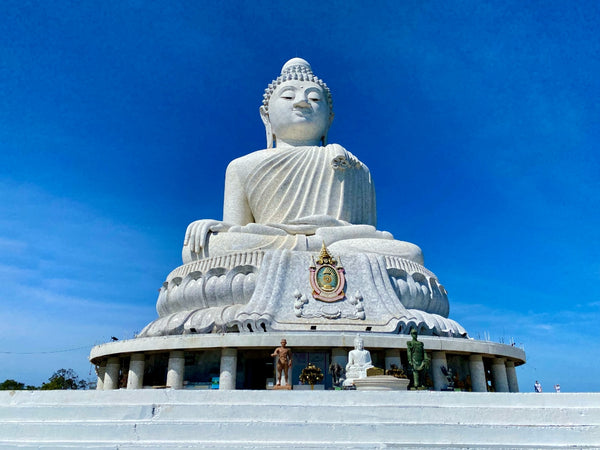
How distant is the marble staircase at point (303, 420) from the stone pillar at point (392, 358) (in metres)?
4.06

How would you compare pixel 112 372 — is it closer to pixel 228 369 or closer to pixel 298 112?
pixel 228 369

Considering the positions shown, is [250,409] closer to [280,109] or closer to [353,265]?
[353,265]

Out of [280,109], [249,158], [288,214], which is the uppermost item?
[280,109]

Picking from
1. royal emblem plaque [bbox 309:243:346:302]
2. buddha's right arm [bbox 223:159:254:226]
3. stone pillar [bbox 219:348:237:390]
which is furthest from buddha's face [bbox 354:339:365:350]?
buddha's right arm [bbox 223:159:254:226]

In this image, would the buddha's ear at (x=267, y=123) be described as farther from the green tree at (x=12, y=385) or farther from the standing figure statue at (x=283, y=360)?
→ the green tree at (x=12, y=385)

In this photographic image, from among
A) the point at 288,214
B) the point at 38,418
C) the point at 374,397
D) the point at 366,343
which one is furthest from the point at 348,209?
the point at 38,418

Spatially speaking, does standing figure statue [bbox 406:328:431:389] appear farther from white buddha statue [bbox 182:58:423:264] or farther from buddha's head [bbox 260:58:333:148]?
buddha's head [bbox 260:58:333:148]

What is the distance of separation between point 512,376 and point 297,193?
730cm

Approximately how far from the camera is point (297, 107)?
15273 mm

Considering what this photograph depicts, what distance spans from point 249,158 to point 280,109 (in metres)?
2.11

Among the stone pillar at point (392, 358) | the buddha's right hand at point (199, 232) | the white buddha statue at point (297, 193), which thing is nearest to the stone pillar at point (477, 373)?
the stone pillar at point (392, 358)

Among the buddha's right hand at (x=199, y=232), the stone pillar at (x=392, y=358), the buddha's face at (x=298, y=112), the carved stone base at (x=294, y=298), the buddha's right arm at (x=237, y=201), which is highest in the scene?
the buddha's face at (x=298, y=112)

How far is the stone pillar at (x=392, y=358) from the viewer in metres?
9.54

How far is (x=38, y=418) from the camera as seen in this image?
5.47 metres
